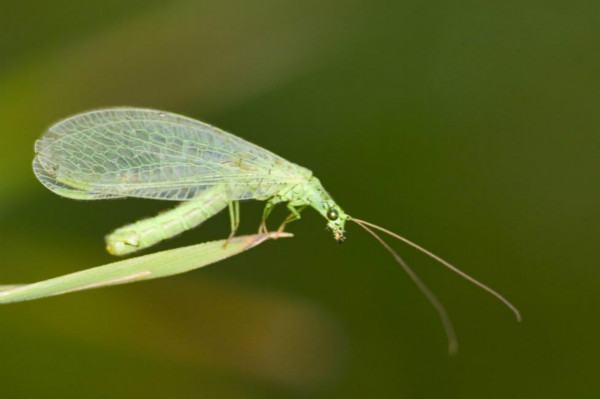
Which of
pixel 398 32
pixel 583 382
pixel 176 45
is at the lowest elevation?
pixel 583 382

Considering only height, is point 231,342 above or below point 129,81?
below

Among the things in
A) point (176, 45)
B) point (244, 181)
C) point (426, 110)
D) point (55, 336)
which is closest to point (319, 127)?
point (426, 110)

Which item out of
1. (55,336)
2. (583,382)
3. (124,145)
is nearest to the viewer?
(124,145)

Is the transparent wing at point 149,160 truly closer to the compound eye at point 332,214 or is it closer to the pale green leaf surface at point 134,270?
the compound eye at point 332,214

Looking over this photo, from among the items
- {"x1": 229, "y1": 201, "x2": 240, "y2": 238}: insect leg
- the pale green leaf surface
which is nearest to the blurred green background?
{"x1": 229, "y1": 201, "x2": 240, "y2": 238}: insect leg

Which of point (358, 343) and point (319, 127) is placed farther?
point (319, 127)

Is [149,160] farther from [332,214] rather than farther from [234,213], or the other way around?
[332,214]

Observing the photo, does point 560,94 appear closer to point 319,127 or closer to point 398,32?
point 398,32

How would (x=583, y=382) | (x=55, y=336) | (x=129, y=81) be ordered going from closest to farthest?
(x=55, y=336)
(x=583, y=382)
(x=129, y=81)
